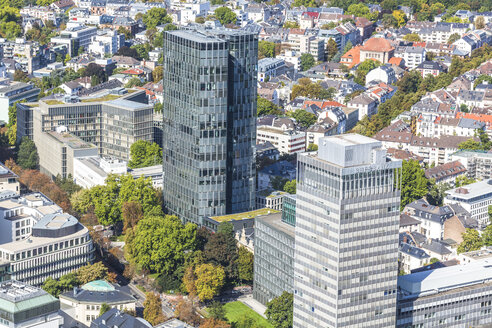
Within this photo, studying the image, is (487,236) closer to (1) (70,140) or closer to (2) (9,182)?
(1) (70,140)

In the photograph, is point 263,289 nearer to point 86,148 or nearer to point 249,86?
point 249,86

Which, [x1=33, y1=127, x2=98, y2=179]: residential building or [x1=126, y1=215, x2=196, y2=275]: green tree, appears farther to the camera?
[x1=33, y1=127, x2=98, y2=179]: residential building

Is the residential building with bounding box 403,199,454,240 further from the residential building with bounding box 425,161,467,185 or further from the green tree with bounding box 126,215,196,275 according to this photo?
the green tree with bounding box 126,215,196,275

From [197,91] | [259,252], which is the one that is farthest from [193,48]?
[259,252]

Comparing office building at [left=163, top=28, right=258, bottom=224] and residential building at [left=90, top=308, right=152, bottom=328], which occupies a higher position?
office building at [left=163, top=28, right=258, bottom=224]

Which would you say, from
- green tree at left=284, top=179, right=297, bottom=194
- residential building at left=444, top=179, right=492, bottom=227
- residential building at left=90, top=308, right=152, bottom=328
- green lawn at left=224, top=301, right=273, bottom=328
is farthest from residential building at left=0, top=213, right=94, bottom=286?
residential building at left=444, top=179, right=492, bottom=227
